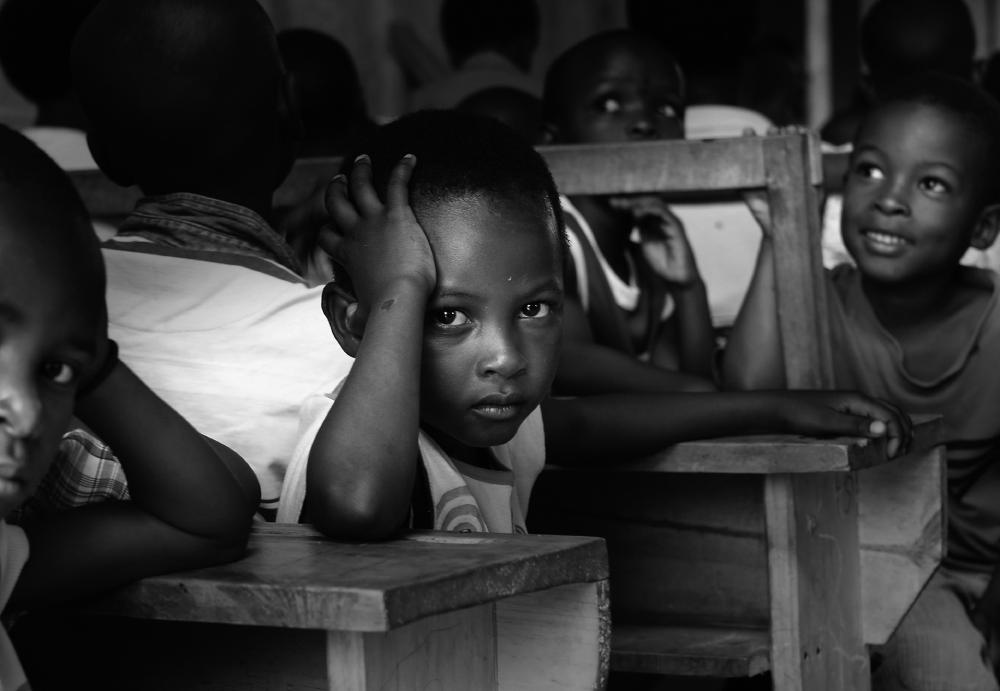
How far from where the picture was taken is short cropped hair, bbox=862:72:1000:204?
2666 millimetres

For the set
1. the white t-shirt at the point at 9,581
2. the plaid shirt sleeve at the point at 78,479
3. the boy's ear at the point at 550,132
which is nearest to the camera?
the white t-shirt at the point at 9,581

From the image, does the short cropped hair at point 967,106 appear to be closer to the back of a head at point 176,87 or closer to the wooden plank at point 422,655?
the back of a head at point 176,87

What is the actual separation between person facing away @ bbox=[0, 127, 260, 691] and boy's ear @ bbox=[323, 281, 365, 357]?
0.37m

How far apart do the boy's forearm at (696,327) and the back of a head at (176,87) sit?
1.27 m

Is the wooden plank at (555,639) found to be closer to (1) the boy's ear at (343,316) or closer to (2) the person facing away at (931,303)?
(1) the boy's ear at (343,316)

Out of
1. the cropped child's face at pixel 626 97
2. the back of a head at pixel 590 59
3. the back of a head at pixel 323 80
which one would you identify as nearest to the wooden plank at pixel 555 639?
the cropped child's face at pixel 626 97

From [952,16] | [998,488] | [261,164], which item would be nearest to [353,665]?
[261,164]

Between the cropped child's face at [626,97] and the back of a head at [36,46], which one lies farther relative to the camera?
the back of a head at [36,46]

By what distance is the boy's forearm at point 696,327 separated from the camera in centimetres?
300

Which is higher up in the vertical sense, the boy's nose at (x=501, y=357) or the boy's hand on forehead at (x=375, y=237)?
the boy's hand on forehead at (x=375, y=237)

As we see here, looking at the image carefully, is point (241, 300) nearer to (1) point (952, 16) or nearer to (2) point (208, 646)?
(2) point (208, 646)

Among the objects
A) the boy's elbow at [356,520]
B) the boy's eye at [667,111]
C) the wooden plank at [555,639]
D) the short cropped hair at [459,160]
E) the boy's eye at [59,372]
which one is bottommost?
the wooden plank at [555,639]

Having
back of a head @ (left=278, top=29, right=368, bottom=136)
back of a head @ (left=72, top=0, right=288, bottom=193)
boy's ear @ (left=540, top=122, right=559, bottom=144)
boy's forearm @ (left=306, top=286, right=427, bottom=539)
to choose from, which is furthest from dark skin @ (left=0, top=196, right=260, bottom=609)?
back of a head @ (left=278, top=29, right=368, bottom=136)

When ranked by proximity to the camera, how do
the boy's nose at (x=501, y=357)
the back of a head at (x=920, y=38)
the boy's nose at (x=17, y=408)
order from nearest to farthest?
1. the boy's nose at (x=17, y=408)
2. the boy's nose at (x=501, y=357)
3. the back of a head at (x=920, y=38)
